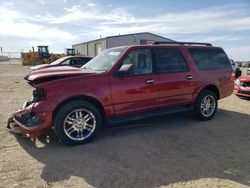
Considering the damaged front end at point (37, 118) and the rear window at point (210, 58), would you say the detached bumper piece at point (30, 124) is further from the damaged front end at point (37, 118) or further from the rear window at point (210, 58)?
the rear window at point (210, 58)

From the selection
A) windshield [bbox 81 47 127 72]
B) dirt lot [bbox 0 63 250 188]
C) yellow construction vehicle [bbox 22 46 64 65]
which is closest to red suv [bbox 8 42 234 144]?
windshield [bbox 81 47 127 72]

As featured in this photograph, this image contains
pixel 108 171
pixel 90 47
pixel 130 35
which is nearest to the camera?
pixel 108 171

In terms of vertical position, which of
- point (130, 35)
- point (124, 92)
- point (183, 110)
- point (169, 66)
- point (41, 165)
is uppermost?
point (130, 35)

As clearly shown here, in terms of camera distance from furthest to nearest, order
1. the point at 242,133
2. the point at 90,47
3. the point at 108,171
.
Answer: the point at 90,47
the point at 242,133
the point at 108,171

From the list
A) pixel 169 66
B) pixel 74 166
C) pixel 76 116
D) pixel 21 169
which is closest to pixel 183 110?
pixel 169 66

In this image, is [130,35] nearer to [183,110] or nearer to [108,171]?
[183,110]

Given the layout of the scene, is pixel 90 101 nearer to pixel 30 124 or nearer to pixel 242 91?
pixel 30 124

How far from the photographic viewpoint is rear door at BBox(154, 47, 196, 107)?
5.81m

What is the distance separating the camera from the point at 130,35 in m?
38.9

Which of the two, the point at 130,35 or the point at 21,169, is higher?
the point at 130,35

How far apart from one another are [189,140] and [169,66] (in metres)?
1.74

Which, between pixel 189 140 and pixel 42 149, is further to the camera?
pixel 189 140

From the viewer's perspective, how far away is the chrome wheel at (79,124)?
484 centimetres

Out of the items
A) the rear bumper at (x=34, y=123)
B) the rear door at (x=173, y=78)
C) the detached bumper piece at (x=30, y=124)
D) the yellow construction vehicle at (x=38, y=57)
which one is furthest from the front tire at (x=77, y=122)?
the yellow construction vehicle at (x=38, y=57)
